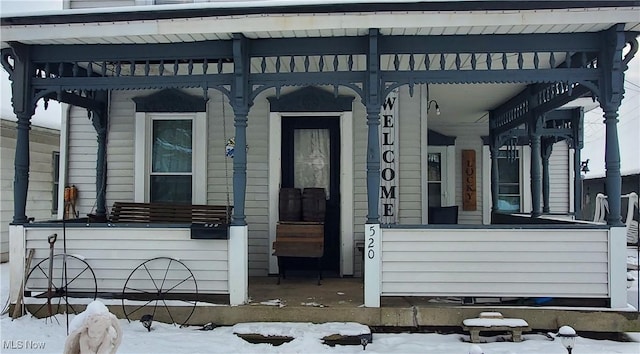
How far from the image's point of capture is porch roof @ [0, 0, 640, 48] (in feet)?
15.8

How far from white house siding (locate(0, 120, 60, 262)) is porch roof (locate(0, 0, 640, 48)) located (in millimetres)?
5916

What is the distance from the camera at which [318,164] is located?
725 centimetres

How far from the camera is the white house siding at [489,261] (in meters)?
5.23

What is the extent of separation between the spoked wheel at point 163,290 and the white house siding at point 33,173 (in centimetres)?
636

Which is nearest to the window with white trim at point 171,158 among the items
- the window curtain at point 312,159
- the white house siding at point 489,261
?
the window curtain at point 312,159

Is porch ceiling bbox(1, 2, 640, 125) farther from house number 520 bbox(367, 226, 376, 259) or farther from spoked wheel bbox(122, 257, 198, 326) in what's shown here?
spoked wheel bbox(122, 257, 198, 326)

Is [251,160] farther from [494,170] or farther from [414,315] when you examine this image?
[494,170]

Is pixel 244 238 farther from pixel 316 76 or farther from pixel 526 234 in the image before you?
pixel 526 234

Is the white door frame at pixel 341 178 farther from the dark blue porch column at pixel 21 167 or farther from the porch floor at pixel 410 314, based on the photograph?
the dark blue porch column at pixel 21 167

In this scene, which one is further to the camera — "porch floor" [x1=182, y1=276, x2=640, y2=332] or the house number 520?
the house number 520

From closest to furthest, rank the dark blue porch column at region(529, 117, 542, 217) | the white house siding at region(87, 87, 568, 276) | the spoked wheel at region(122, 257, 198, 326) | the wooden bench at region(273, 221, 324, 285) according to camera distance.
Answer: the spoked wheel at region(122, 257, 198, 326) < the wooden bench at region(273, 221, 324, 285) < the white house siding at region(87, 87, 568, 276) < the dark blue porch column at region(529, 117, 542, 217)

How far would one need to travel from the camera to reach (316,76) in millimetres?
5363

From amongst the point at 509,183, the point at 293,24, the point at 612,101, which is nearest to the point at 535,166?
the point at 509,183

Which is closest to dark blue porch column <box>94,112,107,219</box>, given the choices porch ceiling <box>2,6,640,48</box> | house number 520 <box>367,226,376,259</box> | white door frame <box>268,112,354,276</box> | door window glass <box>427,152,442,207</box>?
porch ceiling <box>2,6,640,48</box>
